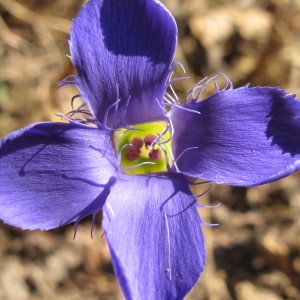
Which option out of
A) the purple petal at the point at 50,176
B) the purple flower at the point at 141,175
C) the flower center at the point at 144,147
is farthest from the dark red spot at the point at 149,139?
the purple petal at the point at 50,176

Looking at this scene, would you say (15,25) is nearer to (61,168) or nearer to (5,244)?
(5,244)

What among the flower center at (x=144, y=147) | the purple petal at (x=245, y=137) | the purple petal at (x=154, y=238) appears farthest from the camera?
the flower center at (x=144, y=147)

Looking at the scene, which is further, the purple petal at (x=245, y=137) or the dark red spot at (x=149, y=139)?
the dark red spot at (x=149, y=139)

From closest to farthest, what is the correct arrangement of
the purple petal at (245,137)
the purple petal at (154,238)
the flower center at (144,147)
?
the purple petal at (154,238) → the purple petal at (245,137) → the flower center at (144,147)

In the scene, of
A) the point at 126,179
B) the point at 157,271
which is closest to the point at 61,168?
the point at 126,179

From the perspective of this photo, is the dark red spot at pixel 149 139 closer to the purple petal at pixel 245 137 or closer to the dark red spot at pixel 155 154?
A: the dark red spot at pixel 155 154

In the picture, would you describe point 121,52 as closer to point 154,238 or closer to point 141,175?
point 141,175

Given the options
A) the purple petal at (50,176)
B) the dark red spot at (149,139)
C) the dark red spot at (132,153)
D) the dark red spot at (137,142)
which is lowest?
the dark red spot at (132,153)
